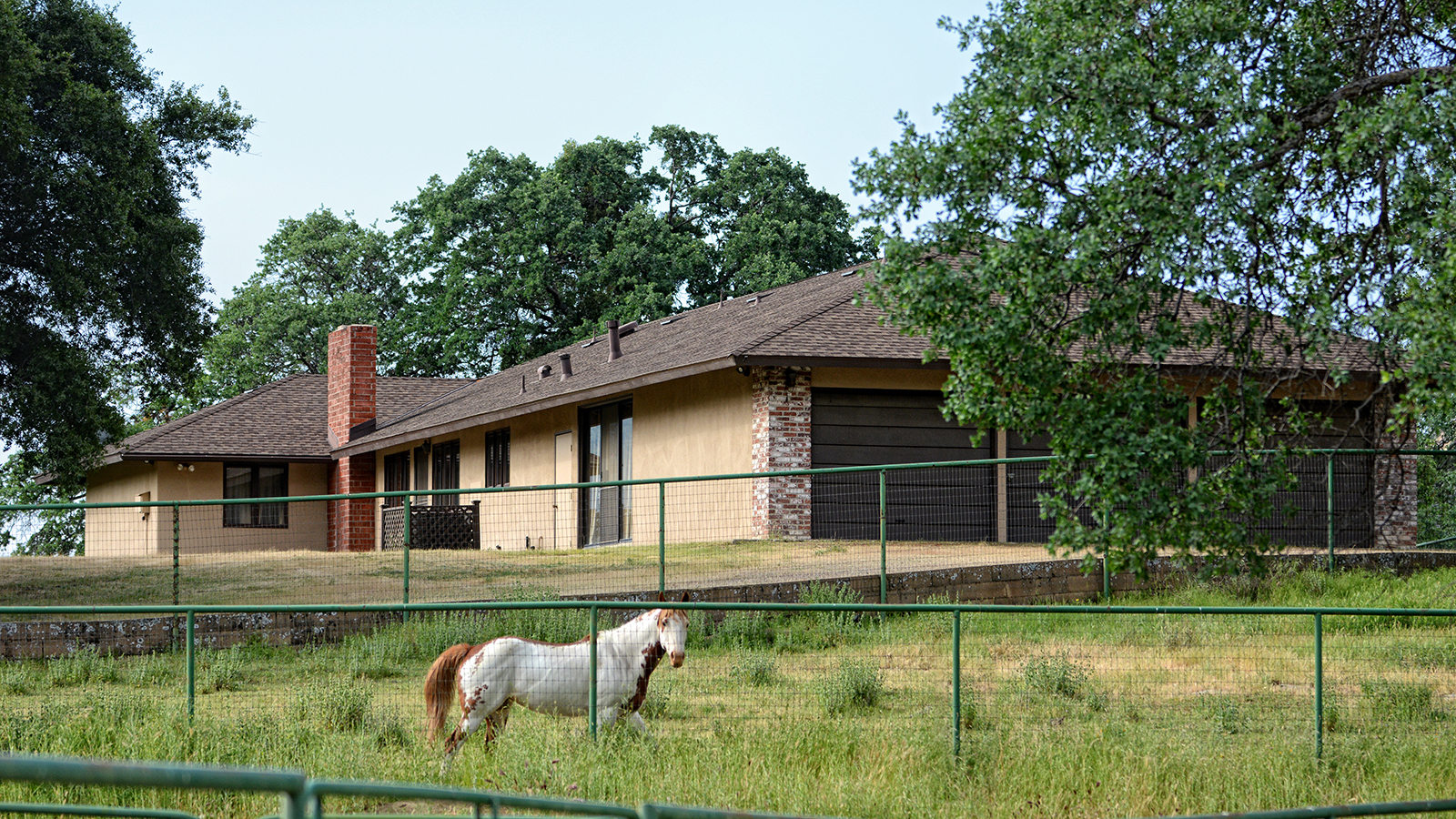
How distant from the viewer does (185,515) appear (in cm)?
3005

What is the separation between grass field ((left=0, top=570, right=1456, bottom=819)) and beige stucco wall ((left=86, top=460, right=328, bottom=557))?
54.4 feet

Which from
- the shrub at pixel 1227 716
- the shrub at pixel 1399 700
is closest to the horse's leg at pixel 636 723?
the shrub at pixel 1227 716

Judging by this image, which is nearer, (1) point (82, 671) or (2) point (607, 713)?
(2) point (607, 713)

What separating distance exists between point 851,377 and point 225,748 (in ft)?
43.6

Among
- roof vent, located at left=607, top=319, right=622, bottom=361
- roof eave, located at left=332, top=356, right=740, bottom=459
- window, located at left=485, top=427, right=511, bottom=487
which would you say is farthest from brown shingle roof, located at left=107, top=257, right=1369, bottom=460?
window, located at left=485, top=427, right=511, bottom=487

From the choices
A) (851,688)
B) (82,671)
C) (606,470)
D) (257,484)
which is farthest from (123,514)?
(851,688)

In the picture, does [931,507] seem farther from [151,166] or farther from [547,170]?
[547,170]

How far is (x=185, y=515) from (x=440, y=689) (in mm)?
22726

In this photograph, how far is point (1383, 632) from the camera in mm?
13547

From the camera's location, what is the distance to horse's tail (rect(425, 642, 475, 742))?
9430 millimetres

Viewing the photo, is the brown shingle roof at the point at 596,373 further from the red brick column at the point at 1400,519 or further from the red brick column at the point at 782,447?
the red brick column at the point at 1400,519

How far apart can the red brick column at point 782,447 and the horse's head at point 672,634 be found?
33.3 ft

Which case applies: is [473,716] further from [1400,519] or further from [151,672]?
[1400,519]

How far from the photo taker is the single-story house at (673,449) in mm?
20000
